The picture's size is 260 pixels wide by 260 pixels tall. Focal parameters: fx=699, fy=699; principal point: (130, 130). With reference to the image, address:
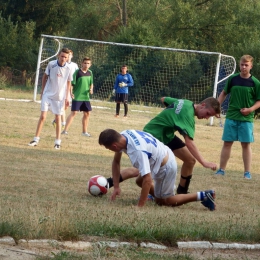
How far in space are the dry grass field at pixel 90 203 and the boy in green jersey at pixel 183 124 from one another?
2.14 feet

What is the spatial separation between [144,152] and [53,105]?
6698 mm

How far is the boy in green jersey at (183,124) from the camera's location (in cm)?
834

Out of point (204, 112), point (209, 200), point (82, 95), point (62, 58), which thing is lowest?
point (209, 200)

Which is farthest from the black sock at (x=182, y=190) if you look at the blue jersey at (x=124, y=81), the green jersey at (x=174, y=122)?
the blue jersey at (x=124, y=81)

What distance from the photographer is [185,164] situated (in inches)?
358

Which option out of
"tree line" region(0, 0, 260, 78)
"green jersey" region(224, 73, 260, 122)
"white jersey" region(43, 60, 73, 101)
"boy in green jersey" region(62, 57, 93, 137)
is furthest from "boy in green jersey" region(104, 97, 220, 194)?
"tree line" region(0, 0, 260, 78)

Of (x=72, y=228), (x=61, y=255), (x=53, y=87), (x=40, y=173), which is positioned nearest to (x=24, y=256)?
(x=61, y=255)

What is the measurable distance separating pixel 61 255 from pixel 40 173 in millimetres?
5175

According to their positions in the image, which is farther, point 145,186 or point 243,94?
point 243,94

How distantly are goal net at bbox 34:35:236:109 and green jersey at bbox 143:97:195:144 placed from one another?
23084 mm

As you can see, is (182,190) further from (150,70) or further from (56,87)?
(150,70)

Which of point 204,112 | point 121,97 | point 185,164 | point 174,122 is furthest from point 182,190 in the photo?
point 121,97

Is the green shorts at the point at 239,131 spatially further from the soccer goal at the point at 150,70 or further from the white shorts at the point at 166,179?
the soccer goal at the point at 150,70

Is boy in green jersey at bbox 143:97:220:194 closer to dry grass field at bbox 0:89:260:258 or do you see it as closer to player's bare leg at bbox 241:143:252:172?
dry grass field at bbox 0:89:260:258
